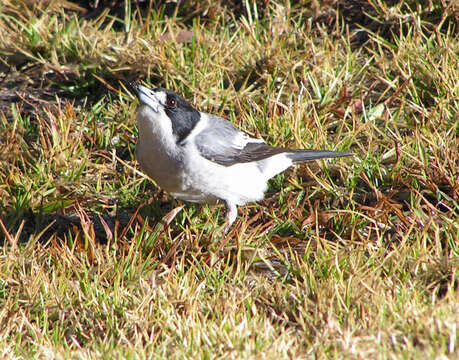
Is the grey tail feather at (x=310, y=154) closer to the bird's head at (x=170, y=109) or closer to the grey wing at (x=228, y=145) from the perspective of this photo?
the grey wing at (x=228, y=145)

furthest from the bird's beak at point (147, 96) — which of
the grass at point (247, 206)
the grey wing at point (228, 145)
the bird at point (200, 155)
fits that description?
the grass at point (247, 206)

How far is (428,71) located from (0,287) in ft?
11.9

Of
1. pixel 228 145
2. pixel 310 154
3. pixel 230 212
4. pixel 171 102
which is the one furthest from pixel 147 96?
pixel 310 154

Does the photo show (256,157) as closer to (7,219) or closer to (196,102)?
(196,102)

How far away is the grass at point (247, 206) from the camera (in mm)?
3559

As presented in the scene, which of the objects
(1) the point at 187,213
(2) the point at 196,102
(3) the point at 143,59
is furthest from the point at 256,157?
(3) the point at 143,59

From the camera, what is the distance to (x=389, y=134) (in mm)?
5418

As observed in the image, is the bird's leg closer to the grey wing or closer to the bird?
the bird

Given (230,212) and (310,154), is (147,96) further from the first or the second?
(310,154)

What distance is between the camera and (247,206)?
5.13 m

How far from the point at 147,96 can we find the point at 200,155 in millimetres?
531

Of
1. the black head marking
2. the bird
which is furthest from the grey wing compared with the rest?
the black head marking

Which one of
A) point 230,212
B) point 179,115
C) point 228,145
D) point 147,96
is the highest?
point 147,96

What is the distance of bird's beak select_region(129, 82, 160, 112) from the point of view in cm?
454
